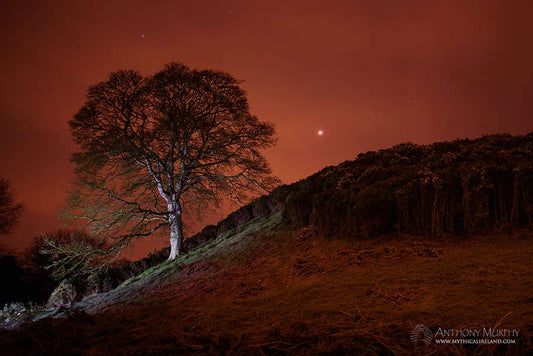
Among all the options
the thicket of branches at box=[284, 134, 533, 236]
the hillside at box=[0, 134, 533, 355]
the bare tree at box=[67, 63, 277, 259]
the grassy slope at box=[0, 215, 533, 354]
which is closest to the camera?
the grassy slope at box=[0, 215, 533, 354]

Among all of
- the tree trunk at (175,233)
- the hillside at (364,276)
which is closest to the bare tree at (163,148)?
the tree trunk at (175,233)

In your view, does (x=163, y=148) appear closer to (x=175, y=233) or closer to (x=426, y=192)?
(x=175, y=233)

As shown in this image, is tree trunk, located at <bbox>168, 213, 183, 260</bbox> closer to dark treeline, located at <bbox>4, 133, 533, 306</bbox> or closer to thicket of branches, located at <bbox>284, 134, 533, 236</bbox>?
dark treeline, located at <bbox>4, 133, 533, 306</bbox>

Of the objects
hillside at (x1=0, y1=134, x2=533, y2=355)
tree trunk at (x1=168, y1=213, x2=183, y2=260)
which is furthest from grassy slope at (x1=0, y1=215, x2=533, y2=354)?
tree trunk at (x1=168, y1=213, x2=183, y2=260)

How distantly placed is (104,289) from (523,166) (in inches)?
742

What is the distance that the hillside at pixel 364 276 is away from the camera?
346 centimetres

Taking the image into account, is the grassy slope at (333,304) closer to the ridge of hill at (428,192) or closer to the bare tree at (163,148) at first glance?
the ridge of hill at (428,192)

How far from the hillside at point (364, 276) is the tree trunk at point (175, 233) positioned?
555cm

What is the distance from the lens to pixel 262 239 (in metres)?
9.62

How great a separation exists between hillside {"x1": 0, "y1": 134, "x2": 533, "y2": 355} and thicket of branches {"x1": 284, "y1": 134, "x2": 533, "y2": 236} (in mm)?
28

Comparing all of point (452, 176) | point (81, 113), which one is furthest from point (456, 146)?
point (81, 113)

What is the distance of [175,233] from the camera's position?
15.8m

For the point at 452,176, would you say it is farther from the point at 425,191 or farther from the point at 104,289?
the point at 104,289

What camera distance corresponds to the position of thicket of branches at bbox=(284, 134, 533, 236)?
19.4 feet
